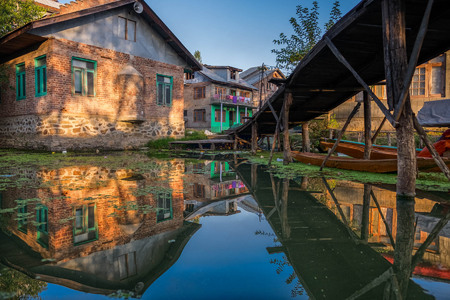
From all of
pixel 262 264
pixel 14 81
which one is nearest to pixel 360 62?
pixel 262 264

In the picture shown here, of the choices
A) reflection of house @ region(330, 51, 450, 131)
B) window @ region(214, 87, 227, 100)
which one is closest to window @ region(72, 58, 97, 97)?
reflection of house @ region(330, 51, 450, 131)

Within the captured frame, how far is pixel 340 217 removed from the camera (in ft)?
11.4

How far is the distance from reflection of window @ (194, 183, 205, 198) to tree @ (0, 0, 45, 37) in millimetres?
15401

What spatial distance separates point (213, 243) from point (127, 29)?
15155 millimetres

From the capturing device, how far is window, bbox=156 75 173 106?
1658cm

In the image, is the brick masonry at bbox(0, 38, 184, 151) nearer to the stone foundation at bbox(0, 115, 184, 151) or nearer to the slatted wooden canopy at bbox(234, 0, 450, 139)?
the stone foundation at bbox(0, 115, 184, 151)

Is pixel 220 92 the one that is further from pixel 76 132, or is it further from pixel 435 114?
pixel 435 114

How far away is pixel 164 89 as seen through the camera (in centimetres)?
1689

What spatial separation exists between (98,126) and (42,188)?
10099mm

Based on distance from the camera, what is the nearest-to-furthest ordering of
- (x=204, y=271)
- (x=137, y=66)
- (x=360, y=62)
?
(x=204, y=271) → (x=360, y=62) → (x=137, y=66)

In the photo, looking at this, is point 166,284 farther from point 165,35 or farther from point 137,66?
point 165,35

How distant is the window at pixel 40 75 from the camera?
13.1m

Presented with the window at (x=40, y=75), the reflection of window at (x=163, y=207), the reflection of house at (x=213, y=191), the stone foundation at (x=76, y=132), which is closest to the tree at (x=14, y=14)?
the window at (x=40, y=75)

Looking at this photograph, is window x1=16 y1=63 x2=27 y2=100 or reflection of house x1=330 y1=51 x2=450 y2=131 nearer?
window x1=16 y1=63 x2=27 y2=100
